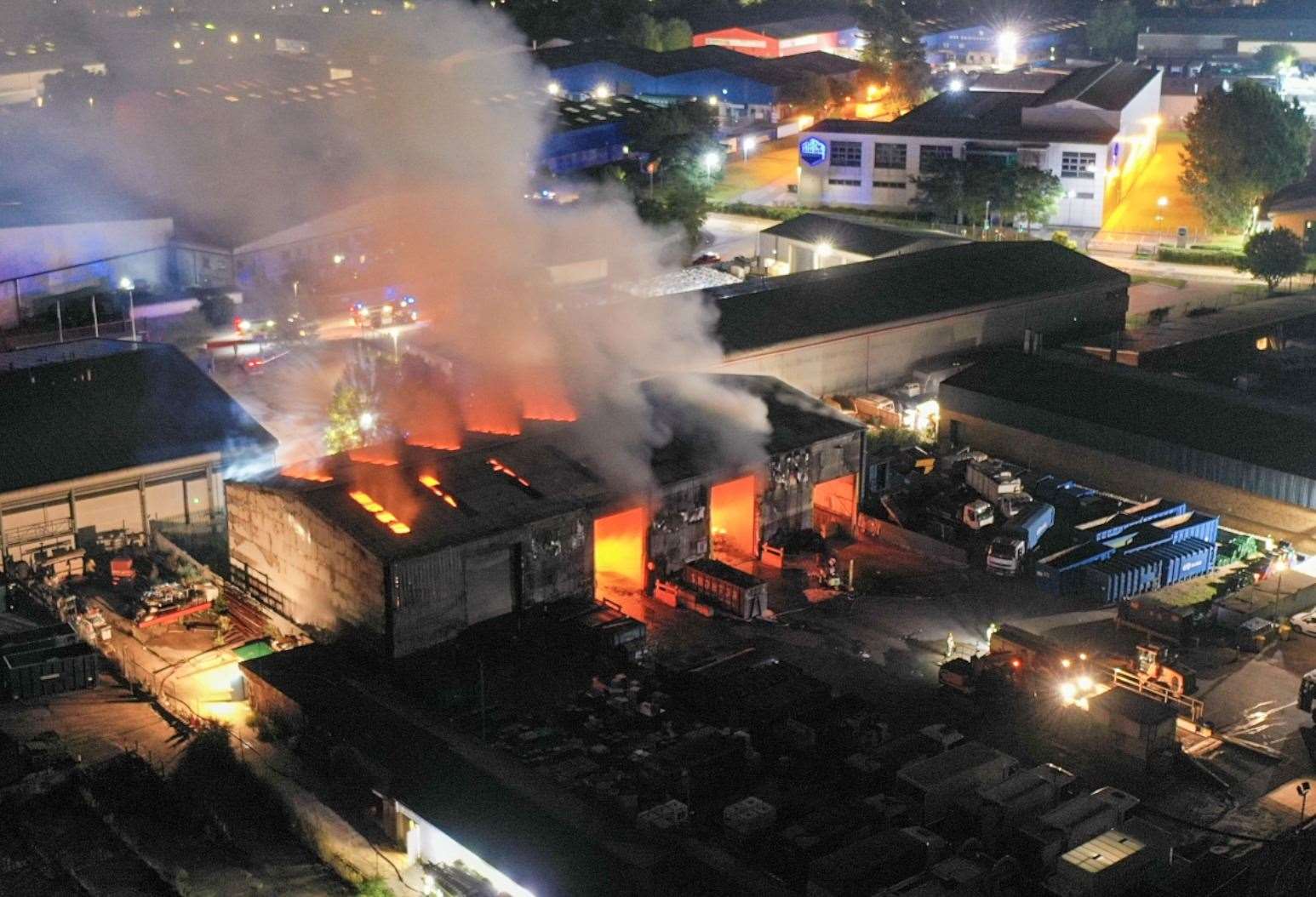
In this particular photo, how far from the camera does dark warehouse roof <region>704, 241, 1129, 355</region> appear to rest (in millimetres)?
21750

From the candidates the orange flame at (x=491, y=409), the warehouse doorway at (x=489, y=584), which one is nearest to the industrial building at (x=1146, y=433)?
the orange flame at (x=491, y=409)

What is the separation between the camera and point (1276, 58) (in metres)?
51.0

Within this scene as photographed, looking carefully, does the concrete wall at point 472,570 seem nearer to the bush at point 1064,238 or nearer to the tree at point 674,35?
the bush at point 1064,238

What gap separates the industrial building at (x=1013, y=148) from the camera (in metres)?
34.0

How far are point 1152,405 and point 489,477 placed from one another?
28.5 feet

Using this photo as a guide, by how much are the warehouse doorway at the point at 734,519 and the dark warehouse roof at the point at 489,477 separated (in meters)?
0.44

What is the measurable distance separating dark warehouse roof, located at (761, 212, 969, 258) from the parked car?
1310cm

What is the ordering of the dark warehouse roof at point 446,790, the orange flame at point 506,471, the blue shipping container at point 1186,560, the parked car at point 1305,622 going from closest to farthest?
1. the dark warehouse roof at point 446,790
2. the parked car at point 1305,622
3. the orange flame at point 506,471
4. the blue shipping container at point 1186,560

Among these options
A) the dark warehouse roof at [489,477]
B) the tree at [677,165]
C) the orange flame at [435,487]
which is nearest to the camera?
the dark warehouse roof at [489,477]

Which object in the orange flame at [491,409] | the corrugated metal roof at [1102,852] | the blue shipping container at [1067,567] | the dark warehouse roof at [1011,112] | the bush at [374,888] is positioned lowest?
the bush at [374,888]

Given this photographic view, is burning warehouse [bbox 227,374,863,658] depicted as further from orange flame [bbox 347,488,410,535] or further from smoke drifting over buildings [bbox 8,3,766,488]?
smoke drifting over buildings [bbox 8,3,766,488]

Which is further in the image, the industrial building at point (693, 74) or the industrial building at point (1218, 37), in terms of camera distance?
the industrial building at point (1218, 37)

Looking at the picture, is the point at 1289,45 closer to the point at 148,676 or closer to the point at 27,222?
the point at 27,222

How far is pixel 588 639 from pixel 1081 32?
2120 inches
